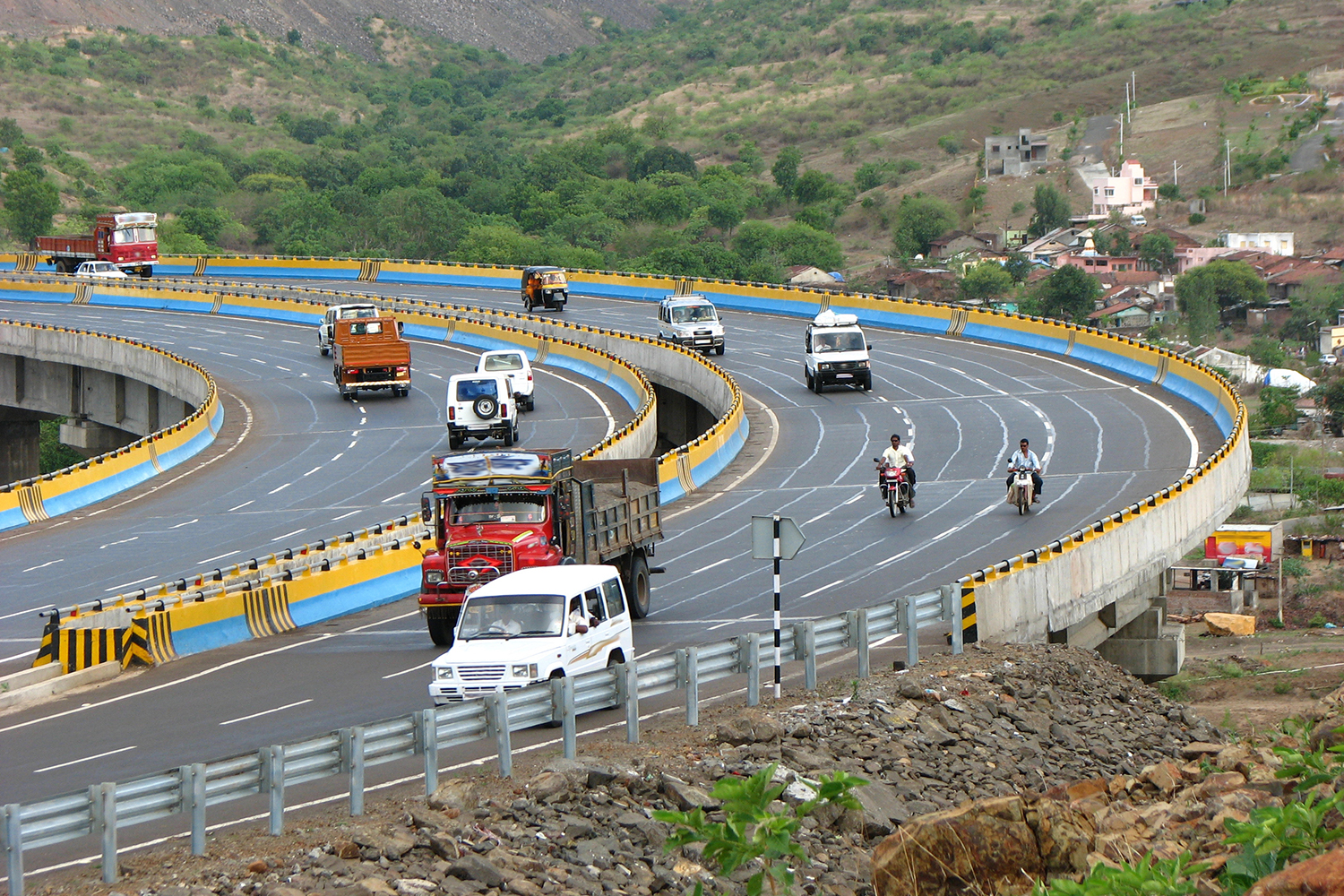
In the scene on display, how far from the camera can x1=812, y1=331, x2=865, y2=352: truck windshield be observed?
54.3 metres

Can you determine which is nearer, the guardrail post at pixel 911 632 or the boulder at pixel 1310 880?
the boulder at pixel 1310 880

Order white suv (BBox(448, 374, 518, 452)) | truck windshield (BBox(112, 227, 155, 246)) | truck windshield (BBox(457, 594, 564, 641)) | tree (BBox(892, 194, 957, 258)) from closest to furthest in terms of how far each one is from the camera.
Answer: truck windshield (BBox(457, 594, 564, 641))
white suv (BBox(448, 374, 518, 452))
truck windshield (BBox(112, 227, 155, 246))
tree (BBox(892, 194, 957, 258))

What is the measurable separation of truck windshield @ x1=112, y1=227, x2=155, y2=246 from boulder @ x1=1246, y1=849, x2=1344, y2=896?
8728 centimetres

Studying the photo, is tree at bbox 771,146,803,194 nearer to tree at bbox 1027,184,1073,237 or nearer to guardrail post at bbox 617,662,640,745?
tree at bbox 1027,184,1073,237

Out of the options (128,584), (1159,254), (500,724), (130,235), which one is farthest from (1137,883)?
(1159,254)

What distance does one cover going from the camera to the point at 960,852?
12.9 metres

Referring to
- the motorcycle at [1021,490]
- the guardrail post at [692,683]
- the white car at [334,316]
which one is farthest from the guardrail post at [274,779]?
the white car at [334,316]

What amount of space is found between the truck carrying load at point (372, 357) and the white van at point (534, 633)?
121 ft

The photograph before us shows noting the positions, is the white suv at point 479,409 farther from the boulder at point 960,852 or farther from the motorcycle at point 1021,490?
the boulder at point 960,852

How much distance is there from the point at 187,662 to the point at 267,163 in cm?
15620

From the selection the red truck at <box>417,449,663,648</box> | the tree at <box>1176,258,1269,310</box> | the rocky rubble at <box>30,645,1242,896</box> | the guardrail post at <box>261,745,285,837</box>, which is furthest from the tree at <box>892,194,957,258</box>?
the guardrail post at <box>261,745,285,837</box>

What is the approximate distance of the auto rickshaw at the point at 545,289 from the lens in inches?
3041

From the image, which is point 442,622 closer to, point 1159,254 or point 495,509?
point 495,509

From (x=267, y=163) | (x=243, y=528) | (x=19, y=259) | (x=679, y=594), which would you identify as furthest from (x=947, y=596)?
(x=267, y=163)
